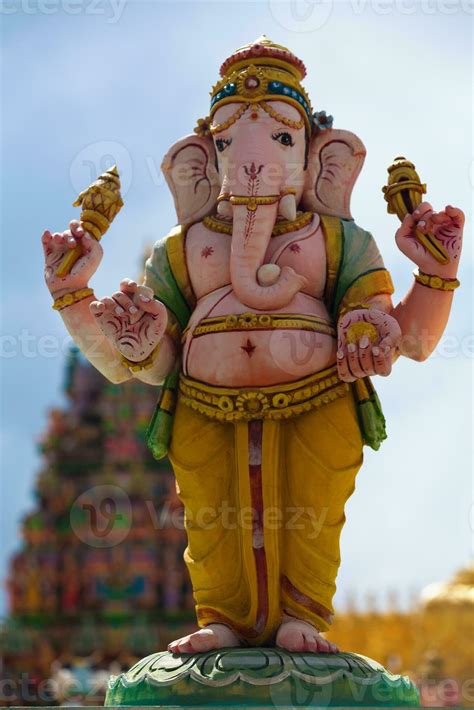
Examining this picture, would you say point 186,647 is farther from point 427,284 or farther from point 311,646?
point 427,284

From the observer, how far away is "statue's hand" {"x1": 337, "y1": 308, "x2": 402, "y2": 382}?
4477 millimetres

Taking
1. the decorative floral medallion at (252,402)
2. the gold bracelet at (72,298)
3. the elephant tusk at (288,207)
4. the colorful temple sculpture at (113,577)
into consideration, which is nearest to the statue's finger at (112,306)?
the gold bracelet at (72,298)

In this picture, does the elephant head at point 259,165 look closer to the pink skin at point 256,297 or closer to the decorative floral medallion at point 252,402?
the pink skin at point 256,297

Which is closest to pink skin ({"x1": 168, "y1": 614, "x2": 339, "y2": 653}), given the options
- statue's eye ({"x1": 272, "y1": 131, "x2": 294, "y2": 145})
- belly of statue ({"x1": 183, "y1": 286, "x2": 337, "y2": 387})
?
belly of statue ({"x1": 183, "y1": 286, "x2": 337, "y2": 387})

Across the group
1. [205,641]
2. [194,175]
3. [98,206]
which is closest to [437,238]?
[194,175]

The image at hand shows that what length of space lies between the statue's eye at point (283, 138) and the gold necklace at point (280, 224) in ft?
1.04

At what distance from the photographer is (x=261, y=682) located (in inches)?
162

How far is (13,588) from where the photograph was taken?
18.8 m

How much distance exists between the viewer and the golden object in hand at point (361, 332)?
4.50 m

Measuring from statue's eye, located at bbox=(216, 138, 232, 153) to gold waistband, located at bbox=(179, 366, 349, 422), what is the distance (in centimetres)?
108

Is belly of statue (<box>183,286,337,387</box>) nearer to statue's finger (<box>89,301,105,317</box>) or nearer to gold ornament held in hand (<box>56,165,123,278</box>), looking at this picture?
statue's finger (<box>89,301,105,317</box>)

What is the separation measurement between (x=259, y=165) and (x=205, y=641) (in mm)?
1975

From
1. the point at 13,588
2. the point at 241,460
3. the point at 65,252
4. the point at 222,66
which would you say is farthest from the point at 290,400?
the point at 13,588

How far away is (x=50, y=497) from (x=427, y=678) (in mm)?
7358
